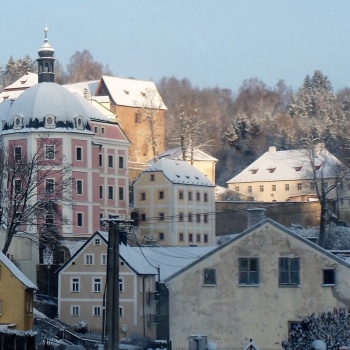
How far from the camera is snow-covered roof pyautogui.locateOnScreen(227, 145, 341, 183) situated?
124875 millimetres

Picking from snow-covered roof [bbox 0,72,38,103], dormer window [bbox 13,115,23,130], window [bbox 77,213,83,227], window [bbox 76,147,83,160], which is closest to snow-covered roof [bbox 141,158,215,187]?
window [bbox 76,147,83,160]

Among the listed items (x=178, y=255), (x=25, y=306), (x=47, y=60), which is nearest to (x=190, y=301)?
(x=25, y=306)

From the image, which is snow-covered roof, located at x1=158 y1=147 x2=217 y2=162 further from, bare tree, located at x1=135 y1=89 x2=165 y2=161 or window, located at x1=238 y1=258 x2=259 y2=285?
window, located at x1=238 y1=258 x2=259 y2=285

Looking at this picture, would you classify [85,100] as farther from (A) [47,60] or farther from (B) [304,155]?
(B) [304,155]

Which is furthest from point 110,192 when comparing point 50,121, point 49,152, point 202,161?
point 202,161

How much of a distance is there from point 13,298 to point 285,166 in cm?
7338

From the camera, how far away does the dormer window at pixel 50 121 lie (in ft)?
319

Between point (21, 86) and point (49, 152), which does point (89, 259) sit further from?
point (21, 86)

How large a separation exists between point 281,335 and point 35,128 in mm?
54282

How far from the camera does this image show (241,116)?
150 metres

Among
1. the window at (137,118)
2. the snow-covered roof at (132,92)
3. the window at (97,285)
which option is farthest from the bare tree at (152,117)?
the window at (97,285)

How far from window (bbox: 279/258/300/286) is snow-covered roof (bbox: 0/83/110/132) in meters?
53.1

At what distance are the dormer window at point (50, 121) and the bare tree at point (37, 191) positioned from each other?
4.53 ft

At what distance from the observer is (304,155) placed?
129375 millimetres
